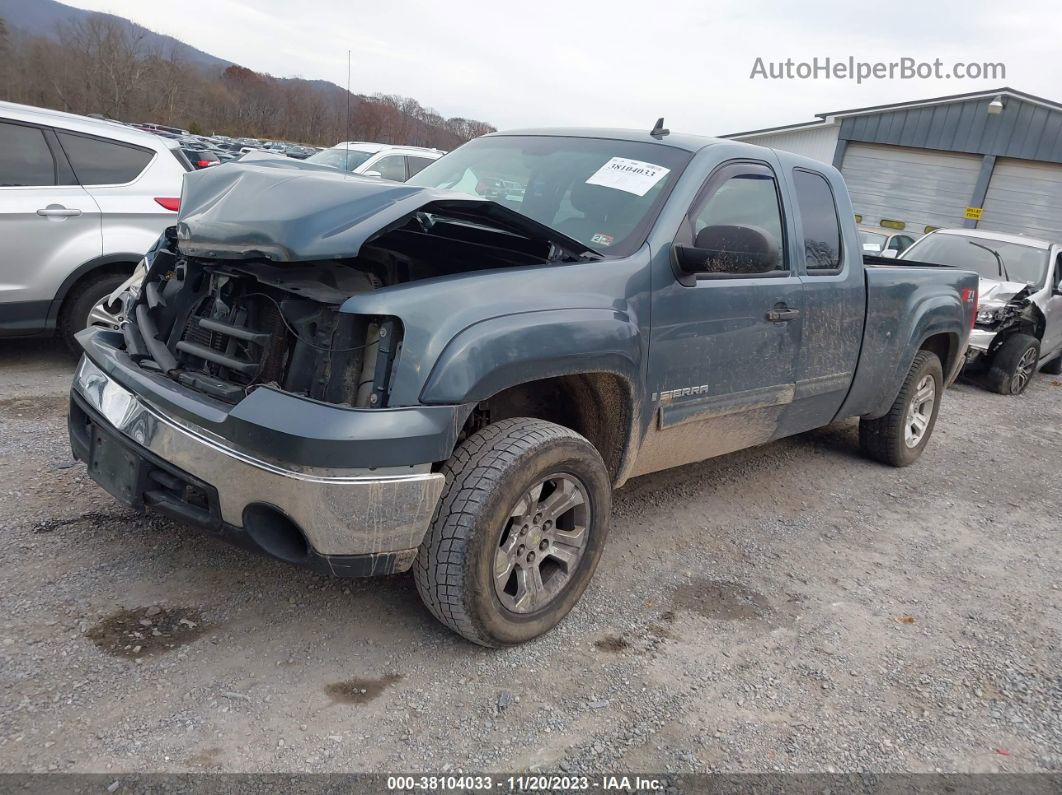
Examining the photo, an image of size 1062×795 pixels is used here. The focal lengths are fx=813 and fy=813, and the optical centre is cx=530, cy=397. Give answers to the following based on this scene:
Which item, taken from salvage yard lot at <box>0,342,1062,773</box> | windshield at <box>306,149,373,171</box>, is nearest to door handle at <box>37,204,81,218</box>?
salvage yard lot at <box>0,342,1062,773</box>

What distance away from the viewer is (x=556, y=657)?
294 cm

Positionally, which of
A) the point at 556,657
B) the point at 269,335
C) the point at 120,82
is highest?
the point at 120,82

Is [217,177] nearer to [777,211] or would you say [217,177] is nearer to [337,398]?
[337,398]

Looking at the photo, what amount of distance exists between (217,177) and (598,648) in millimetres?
2333

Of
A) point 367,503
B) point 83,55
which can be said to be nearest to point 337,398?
point 367,503

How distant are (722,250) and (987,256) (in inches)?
293

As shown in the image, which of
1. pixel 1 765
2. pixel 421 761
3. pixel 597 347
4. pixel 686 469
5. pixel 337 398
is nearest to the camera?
pixel 1 765

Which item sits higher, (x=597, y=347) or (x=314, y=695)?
(x=597, y=347)

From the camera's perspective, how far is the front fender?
252cm

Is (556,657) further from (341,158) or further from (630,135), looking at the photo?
(341,158)

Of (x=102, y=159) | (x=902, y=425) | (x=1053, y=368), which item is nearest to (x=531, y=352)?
(x=902, y=425)

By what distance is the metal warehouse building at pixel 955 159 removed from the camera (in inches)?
734

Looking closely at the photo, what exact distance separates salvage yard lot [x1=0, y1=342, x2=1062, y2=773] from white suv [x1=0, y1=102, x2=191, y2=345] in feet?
4.50

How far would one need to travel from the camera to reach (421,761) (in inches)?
92.2
